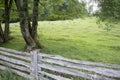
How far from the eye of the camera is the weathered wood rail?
620 cm

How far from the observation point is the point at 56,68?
23.9 feet

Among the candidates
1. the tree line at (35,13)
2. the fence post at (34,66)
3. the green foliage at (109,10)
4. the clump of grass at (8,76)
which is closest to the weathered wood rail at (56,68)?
the fence post at (34,66)

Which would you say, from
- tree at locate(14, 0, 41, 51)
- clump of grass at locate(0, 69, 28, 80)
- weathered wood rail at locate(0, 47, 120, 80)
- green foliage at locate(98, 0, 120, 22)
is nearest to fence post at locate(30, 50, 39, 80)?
weathered wood rail at locate(0, 47, 120, 80)

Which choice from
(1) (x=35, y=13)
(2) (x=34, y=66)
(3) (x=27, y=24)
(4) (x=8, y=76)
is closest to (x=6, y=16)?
(1) (x=35, y=13)

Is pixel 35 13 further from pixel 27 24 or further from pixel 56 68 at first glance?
pixel 56 68

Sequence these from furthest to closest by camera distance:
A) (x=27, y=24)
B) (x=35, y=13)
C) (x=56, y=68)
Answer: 1. (x=35, y=13)
2. (x=27, y=24)
3. (x=56, y=68)

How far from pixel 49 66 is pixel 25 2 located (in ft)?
19.9

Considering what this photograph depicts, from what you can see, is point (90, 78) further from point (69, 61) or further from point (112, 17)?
point (112, 17)

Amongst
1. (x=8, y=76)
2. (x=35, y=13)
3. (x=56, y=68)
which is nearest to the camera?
(x=56, y=68)

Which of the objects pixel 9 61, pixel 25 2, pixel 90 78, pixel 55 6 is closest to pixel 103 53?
pixel 55 6

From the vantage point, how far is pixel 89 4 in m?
9.58

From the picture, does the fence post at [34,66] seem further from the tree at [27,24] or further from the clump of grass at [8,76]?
the tree at [27,24]

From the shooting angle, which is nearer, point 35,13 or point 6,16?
point 35,13

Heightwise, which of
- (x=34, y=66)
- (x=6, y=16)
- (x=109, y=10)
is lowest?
(x=34, y=66)
